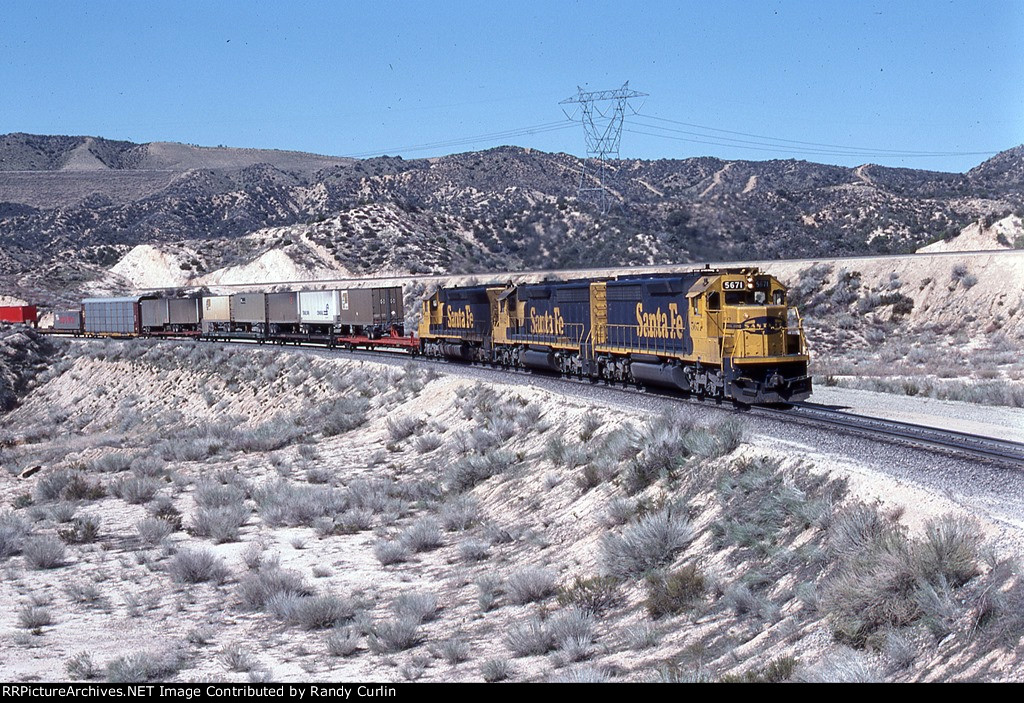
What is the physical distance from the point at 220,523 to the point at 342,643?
26.0 feet

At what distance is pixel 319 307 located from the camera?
52.2 metres

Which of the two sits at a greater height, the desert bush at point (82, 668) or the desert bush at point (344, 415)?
the desert bush at point (344, 415)

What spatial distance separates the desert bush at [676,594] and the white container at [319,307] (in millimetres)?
39492

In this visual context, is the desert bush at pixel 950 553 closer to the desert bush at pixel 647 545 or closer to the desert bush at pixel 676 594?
the desert bush at pixel 676 594

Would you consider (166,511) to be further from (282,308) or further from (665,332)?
(282,308)

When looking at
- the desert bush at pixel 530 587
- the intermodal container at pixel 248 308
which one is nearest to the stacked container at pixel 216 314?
the intermodal container at pixel 248 308

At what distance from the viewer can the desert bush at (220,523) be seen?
19.4m

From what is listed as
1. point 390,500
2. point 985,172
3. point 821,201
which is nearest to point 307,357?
point 390,500

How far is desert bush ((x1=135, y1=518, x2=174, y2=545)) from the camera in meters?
19.5

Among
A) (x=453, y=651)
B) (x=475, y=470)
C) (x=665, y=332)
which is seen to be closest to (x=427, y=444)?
(x=475, y=470)

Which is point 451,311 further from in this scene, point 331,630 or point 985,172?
point 985,172

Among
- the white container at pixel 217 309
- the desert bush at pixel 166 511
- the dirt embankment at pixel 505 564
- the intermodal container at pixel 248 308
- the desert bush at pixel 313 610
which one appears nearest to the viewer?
the dirt embankment at pixel 505 564

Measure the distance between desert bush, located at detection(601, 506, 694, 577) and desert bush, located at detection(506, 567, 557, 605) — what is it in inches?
31.9

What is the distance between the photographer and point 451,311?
39969mm
